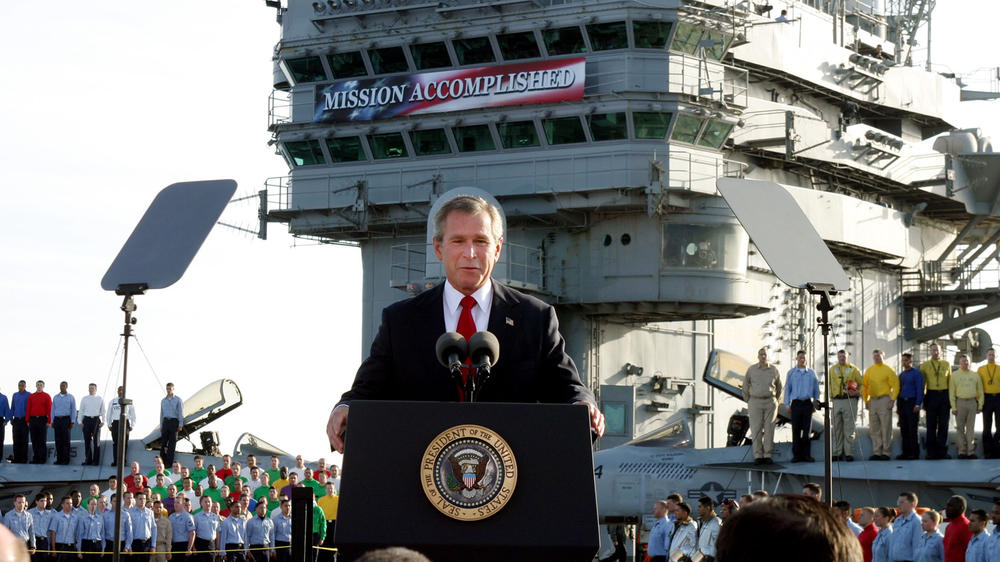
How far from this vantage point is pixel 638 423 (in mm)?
29328

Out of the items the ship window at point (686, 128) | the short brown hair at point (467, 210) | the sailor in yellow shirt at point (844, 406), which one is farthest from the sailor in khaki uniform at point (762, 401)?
the short brown hair at point (467, 210)

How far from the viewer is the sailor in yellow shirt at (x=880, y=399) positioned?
68.5ft

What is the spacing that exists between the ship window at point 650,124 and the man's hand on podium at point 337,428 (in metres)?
24.1

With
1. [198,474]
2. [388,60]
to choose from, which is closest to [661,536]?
[198,474]

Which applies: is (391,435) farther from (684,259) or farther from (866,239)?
(866,239)

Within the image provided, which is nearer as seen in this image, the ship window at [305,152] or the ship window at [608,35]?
the ship window at [608,35]

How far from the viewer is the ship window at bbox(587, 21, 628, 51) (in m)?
28.2

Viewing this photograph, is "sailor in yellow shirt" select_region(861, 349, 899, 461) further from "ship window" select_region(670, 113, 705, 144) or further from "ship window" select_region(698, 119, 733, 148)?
"ship window" select_region(698, 119, 733, 148)

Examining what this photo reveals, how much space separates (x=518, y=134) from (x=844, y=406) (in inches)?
402

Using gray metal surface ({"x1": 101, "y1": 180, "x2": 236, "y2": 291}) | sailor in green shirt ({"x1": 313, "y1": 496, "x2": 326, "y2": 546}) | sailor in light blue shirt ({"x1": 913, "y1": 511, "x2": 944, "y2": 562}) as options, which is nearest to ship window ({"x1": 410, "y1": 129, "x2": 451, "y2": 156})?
sailor in green shirt ({"x1": 313, "y1": 496, "x2": 326, "y2": 546})

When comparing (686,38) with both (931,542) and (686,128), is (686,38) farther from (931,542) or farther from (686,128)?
(931,542)

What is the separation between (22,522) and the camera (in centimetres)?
2103

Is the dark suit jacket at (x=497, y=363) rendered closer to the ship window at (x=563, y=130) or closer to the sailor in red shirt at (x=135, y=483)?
the sailor in red shirt at (x=135, y=483)

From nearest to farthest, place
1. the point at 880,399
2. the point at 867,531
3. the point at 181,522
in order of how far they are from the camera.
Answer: the point at 867,531 < the point at 181,522 < the point at 880,399
